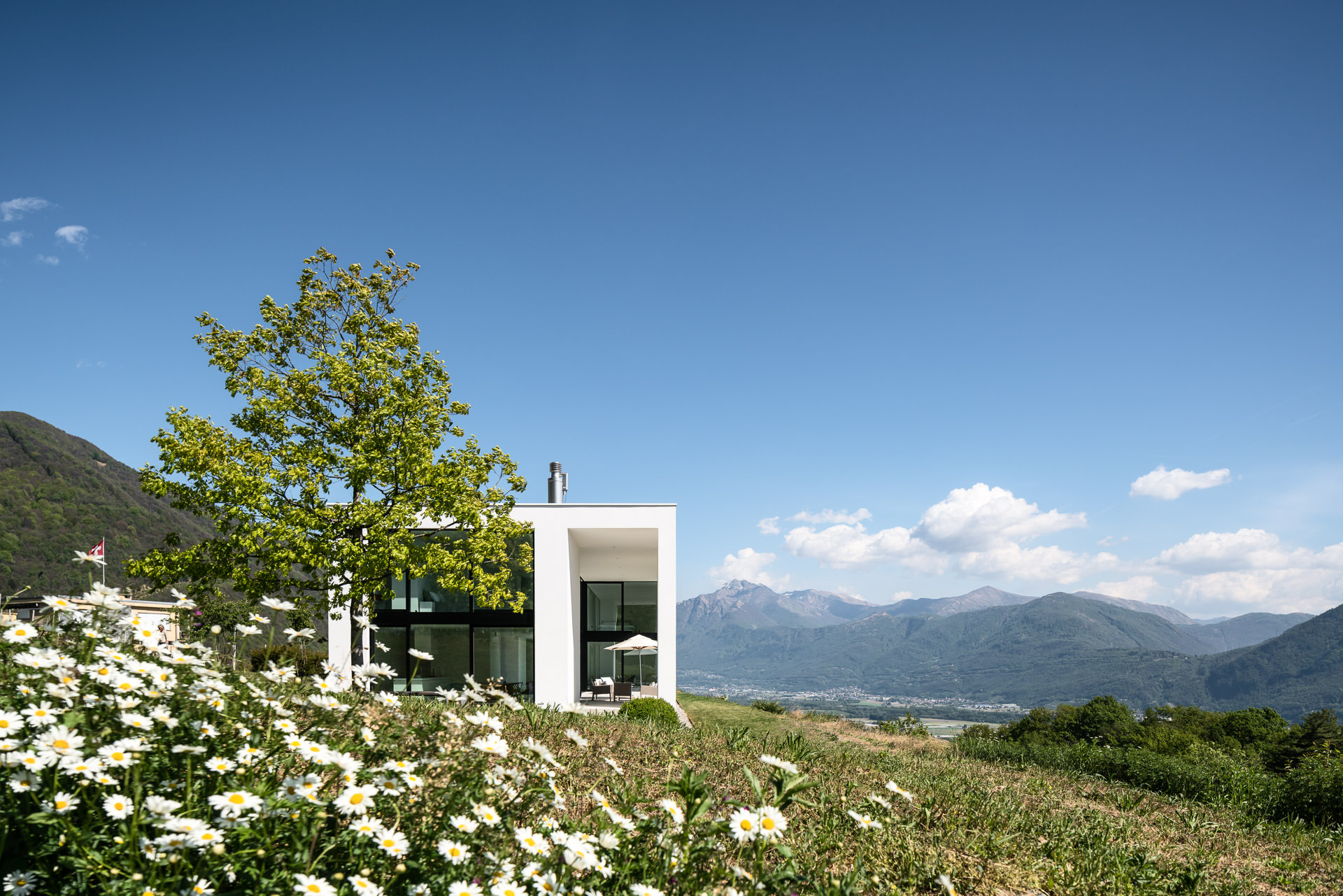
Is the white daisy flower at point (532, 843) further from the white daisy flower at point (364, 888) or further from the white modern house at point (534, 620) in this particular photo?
the white modern house at point (534, 620)

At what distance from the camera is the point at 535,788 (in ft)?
8.35

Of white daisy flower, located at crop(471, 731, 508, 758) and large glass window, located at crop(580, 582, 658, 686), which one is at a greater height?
white daisy flower, located at crop(471, 731, 508, 758)

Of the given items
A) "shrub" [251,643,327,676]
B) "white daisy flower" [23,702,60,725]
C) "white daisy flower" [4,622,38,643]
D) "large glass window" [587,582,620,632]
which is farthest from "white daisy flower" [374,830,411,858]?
"large glass window" [587,582,620,632]

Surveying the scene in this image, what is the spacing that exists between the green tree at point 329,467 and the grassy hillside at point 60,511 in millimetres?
40676

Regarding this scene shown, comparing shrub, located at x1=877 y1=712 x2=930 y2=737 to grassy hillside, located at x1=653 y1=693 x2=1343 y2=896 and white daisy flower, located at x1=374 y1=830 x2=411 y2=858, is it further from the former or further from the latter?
white daisy flower, located at x1=374 y1=830 x2=411 y2=858

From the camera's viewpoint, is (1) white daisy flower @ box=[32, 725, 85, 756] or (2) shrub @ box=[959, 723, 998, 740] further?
(2) shrub @ box=[959, 723, 998, 740]

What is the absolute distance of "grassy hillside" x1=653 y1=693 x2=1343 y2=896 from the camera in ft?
12.6

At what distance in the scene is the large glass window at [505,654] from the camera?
62.7ft

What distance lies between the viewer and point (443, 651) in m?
19.2

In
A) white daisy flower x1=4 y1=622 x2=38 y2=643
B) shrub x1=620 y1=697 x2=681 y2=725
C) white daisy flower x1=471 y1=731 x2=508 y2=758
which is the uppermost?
white daisy flower x1=4 y1=622 x2=38 y2=643

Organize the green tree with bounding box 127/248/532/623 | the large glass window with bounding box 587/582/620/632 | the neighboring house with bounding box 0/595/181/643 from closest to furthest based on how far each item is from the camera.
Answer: the neighboring house with bounding box 0/595/181/643 → the green tree with bounding box 127/248/532/623 → the large glass window with bounding box 587/582/620/632

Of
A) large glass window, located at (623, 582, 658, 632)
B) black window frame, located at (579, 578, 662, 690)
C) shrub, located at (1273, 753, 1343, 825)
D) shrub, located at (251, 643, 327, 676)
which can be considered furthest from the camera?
large glass window, located at (623, 582, 658, 632)

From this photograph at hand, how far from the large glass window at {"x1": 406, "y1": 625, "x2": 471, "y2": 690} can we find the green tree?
19.6 ft

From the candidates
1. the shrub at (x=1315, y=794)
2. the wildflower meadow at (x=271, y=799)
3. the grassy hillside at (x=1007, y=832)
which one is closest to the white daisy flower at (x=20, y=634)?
the wildflower meadow at (x=271, y=799)
